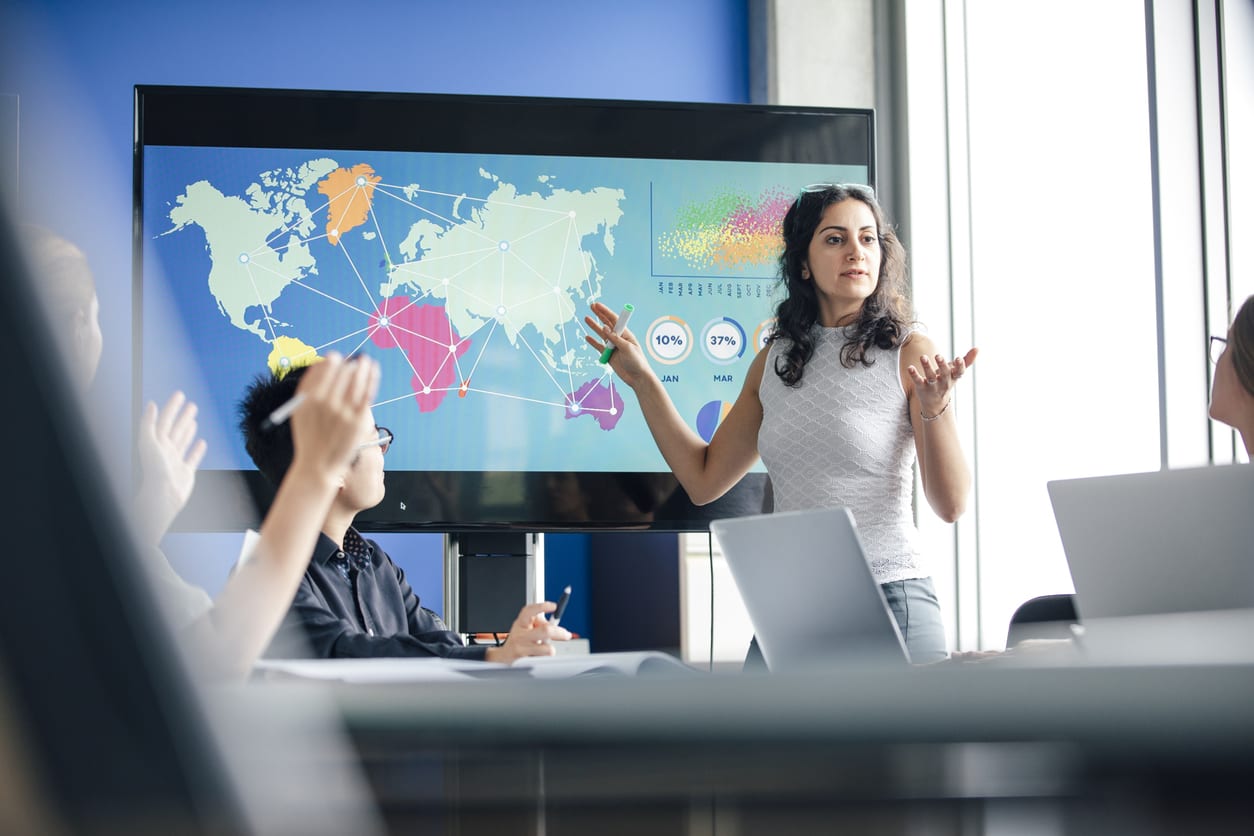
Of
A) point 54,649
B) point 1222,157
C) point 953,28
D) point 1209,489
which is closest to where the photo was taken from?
point 54,649

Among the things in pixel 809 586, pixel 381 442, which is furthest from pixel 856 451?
pixel 381 442

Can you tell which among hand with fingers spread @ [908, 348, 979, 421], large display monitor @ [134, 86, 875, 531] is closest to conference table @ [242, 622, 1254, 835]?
hand with fingers spread @ [908, 348, 979, 421]

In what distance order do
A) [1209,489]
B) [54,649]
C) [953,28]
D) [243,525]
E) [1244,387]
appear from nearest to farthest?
[54,649] → [243,525] → [1209,489] → [1244,387] → [953,28]

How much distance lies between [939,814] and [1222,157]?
9.86 ft

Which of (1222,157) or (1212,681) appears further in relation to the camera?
(1222,157)

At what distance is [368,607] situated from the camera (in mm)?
1799

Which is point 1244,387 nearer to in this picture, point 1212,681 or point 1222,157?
point 1222,157

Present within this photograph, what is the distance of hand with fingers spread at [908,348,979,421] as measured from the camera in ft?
5.83

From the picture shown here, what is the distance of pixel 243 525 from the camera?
277 mm

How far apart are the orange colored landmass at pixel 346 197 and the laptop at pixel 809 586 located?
71.7 inches

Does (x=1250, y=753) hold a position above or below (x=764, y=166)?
below

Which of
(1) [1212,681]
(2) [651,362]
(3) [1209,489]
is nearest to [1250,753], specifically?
(1) [1212,681]

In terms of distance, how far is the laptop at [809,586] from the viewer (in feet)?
3.70

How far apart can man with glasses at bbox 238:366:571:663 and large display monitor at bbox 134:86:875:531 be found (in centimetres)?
72
